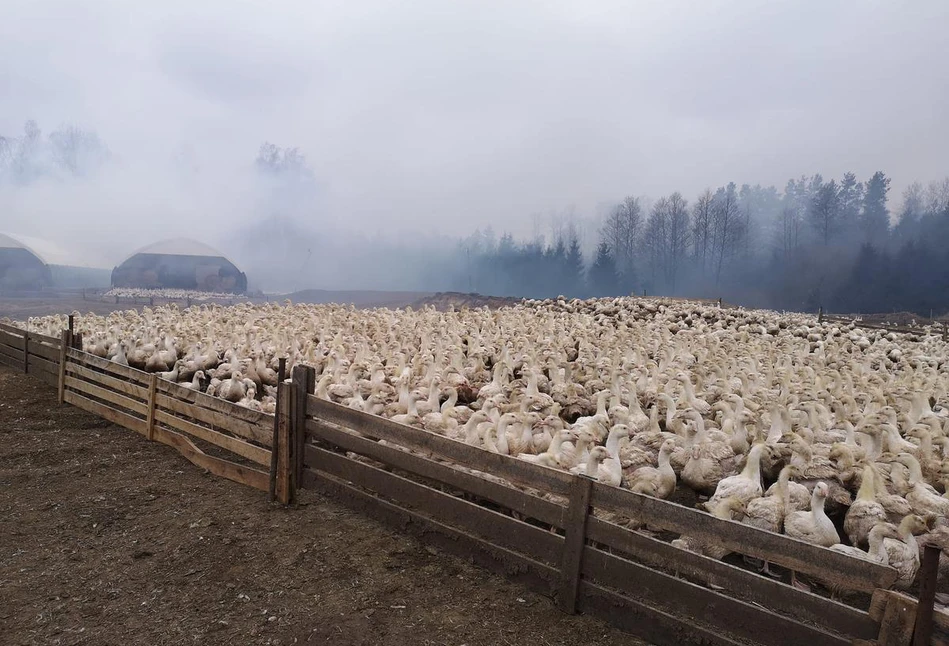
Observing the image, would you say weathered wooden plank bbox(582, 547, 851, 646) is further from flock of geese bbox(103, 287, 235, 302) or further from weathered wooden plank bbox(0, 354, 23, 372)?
flock of geese bbox(103, 287, 235, 302)

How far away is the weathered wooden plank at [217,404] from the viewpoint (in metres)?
5.97

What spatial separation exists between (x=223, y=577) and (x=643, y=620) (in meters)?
3.25

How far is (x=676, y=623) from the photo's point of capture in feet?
11.3

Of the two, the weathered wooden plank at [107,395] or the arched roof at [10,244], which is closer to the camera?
the weathered wooden plank at [107,395]

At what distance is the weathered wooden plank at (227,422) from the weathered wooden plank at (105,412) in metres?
0.96

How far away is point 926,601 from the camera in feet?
8.40

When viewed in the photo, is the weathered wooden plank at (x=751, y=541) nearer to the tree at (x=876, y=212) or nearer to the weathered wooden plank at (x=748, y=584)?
the weathered wooden plank at (x=748, y=584)

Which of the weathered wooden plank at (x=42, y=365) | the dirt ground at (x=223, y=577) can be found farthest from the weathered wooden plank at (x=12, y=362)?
the dirt ground at (x=223, y=577)

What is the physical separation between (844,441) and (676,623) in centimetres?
528

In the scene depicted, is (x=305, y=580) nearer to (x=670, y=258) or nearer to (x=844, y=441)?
(x=844, y=441)

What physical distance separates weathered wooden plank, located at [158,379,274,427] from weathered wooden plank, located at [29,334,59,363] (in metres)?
5.05

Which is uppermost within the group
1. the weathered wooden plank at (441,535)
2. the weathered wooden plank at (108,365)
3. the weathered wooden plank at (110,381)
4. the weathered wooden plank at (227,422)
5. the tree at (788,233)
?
the tree at (788,233)

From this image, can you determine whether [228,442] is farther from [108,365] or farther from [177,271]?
[177,271]

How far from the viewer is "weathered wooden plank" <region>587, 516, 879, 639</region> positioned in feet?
9.35
